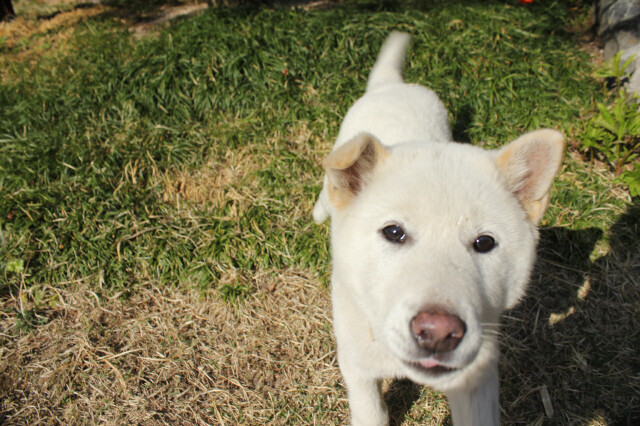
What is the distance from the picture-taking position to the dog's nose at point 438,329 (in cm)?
149

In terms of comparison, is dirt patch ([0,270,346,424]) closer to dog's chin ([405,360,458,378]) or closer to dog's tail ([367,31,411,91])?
dog's chin ([405,360,458,378])

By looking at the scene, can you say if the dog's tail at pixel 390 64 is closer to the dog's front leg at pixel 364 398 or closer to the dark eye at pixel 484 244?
the dark eye at pixel 484 244

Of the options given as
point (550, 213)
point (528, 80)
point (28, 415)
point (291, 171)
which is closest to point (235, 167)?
point (291, 171)

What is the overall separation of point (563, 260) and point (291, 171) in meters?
2.38

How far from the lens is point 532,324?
10.3 feet

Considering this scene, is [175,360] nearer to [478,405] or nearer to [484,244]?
[478,405]

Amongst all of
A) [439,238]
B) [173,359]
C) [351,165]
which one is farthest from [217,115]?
[439,238]

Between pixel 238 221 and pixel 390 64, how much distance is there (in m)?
1.98

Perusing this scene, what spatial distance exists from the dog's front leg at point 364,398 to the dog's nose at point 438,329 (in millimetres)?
824

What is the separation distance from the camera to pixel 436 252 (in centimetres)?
172

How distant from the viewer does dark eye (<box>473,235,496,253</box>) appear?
6.00 feet

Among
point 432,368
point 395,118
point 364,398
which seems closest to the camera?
point 432,368

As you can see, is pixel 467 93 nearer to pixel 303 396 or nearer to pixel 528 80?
pixel 528 80

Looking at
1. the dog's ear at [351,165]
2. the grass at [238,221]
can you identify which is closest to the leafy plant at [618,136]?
the grass at [238,221]
